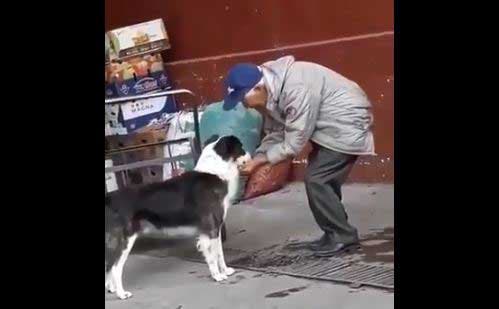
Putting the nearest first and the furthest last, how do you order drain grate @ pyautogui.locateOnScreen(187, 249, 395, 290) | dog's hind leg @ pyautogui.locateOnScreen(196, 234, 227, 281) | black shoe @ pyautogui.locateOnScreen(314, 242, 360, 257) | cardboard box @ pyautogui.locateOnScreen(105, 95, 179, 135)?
drain grate @ pyautogui.locateOnScreen(187, 249, 395, 290), dog's hind leg @ pyautogui.locateOnScreen(196, 234, 227, 281), black shoe @ pyautogui.locateOnScreen(314, 242, 360, 257), cardboard box @ pyautogui.locateOnScreen(105, 95, 179, 135)

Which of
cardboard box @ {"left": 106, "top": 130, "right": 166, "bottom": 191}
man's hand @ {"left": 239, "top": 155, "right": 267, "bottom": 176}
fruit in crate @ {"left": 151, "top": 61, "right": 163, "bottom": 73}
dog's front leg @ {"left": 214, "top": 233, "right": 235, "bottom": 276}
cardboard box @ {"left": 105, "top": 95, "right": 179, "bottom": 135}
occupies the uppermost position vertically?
fruit in crate @ {"left": 151, "top": 61, "right": 163, "bottom": 73}

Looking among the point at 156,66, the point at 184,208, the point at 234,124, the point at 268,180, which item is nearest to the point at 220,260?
the point at 184,208

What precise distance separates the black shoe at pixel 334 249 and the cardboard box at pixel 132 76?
2.84m

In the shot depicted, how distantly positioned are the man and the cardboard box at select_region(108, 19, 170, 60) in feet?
8.81

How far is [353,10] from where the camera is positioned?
759 cm

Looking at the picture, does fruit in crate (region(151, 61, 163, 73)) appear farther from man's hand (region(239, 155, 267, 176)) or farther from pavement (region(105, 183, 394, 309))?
man's hand (region(239, 155, 267, 176))

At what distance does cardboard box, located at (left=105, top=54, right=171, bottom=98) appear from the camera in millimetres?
8219

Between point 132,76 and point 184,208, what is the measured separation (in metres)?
2.98

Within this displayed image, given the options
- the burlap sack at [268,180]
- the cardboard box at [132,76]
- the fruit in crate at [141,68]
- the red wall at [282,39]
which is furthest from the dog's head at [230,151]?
the fruit in crate at [141,68]

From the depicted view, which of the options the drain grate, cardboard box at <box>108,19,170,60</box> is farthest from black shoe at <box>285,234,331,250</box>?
cardboard box at <box>108,19,170,60</box>

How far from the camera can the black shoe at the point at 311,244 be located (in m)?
6.00

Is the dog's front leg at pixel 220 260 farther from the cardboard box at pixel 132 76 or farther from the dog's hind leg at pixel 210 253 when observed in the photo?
the cardboard box at pixel 132 76
